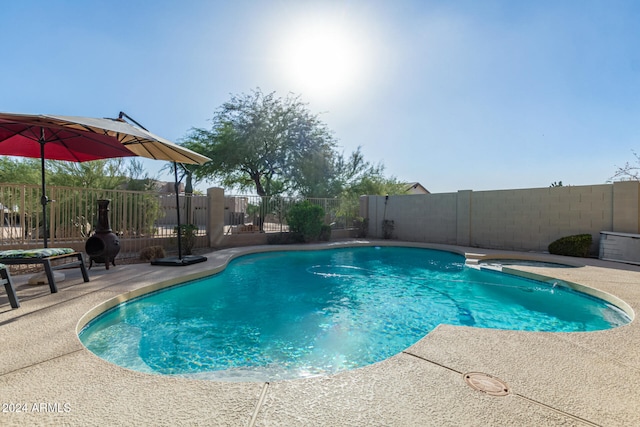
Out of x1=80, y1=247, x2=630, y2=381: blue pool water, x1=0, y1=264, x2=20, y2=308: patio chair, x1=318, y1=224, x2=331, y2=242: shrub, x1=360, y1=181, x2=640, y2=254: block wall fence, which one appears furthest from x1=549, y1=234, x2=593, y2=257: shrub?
x1=0, y1=264, x2=20, y2=308: patio chair

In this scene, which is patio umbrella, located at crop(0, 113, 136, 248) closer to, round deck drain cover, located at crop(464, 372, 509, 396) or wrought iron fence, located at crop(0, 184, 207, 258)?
wrought iron fence, located at crop(0, 184, 207, 258)

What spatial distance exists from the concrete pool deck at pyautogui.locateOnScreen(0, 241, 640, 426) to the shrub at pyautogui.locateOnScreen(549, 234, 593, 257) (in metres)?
7.04

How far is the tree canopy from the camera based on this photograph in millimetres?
16094

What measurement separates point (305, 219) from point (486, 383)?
9.66 m

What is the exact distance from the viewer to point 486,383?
2.02m

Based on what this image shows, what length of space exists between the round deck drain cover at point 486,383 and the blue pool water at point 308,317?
50.2 inches

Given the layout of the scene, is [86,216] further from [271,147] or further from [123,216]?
[271,147]

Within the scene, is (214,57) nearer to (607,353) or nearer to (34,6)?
(34,6)

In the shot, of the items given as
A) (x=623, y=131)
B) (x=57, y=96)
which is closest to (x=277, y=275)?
(x=57, y=96)

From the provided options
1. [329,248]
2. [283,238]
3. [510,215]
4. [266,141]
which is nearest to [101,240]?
[283,238]

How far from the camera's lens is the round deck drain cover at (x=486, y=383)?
1925 millimetres

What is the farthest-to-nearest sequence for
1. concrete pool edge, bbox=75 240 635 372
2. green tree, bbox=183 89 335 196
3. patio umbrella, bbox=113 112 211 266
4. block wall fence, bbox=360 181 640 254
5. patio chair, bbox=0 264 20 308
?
green tree, bbox=183 89 335 196 < block wall fence, bbox=360 181 640 254 < patio umbrella, bbox=113 112 211 266 < concrete pool edge, bbox=75 240 635 372 < patio chair, bbox=0 264 20 308

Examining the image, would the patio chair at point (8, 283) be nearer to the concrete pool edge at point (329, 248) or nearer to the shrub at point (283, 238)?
the concrete pool edge at point (329, 248)

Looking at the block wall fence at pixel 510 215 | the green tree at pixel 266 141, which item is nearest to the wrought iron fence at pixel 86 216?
the green tree at pixel 266 141
